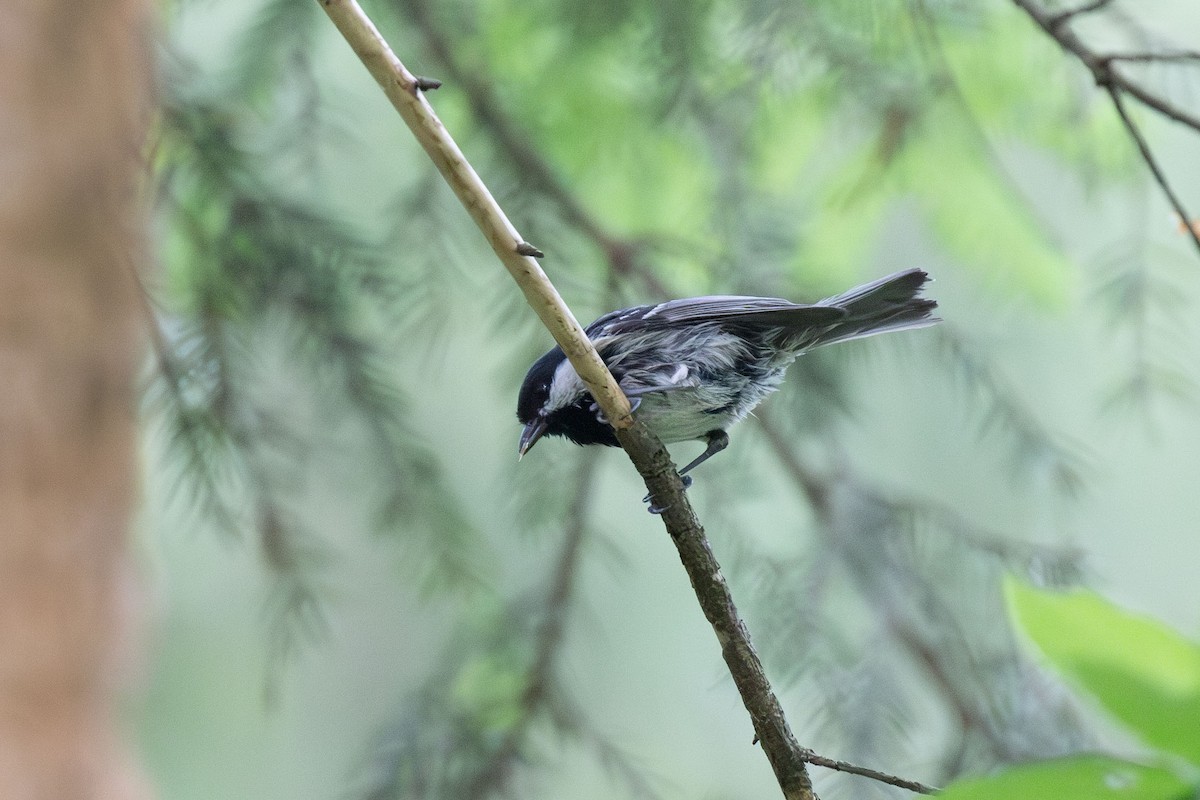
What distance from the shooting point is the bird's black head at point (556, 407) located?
1.08 metres

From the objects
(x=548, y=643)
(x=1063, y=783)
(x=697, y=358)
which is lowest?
(x=1063, y=783)

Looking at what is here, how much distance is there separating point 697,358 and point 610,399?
36 cm

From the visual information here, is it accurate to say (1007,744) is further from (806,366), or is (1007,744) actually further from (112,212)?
(112,212)

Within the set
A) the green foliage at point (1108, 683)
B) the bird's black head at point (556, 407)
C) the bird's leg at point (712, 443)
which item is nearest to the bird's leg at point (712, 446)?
the bird's leg at point (712, 443)

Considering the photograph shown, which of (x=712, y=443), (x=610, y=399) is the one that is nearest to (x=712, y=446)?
(x=712, y=443)

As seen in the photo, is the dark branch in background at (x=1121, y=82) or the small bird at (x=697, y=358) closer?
the dark branch in background at (x=1121, y=82)

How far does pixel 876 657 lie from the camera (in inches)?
50.9

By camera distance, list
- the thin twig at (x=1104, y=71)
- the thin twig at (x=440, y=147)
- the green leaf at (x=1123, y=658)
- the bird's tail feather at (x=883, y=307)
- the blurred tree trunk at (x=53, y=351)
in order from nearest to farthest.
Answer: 1. the green leaf at (x=1123, y=658)
2. the thin twig at (x=440, y=147)
3. the thin twig at (x=1104, y=71)
4. the bird's tail feather at (x=883, y=307)
5. the blurred tree trunk at (x=53, y=351)

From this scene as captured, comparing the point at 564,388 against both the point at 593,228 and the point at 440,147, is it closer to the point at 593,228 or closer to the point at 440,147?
the point at 593,228

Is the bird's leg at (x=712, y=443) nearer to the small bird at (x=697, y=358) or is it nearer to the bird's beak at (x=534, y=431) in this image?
the small bird at (x=697, y=358)

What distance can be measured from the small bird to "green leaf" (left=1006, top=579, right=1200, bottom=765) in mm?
845

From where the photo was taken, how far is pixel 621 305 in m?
1.45

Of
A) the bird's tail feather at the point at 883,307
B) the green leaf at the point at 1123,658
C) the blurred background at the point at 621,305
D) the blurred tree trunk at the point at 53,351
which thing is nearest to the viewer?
the green leaf at the point at 1123,658

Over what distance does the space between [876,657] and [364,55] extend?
3.23 feet
